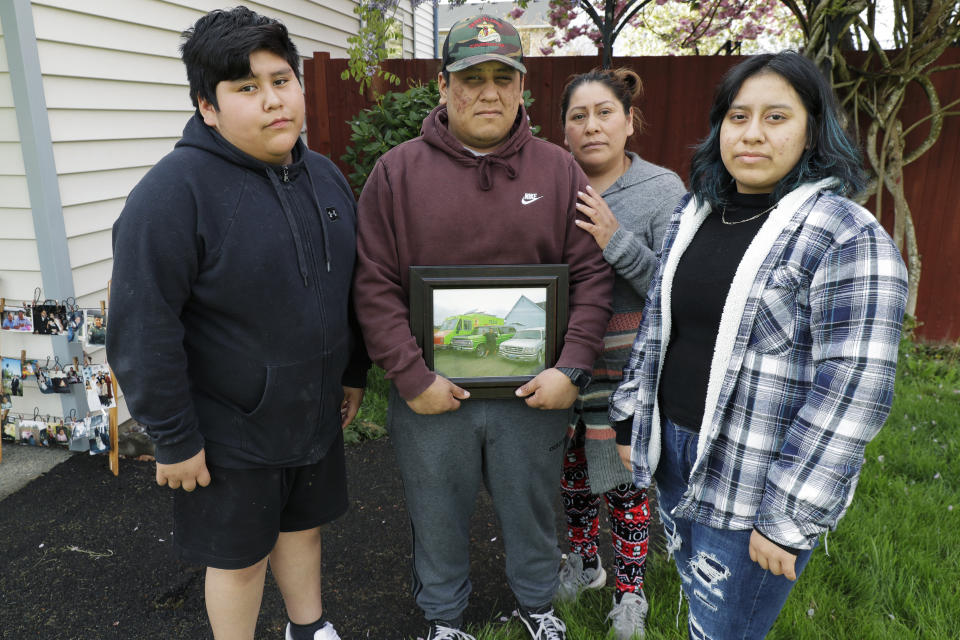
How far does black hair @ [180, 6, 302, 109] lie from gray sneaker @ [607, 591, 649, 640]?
2237 mm

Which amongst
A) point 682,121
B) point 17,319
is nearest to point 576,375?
point 17,319

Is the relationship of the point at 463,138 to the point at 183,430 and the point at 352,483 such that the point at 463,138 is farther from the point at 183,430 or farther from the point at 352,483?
the point at 352,483

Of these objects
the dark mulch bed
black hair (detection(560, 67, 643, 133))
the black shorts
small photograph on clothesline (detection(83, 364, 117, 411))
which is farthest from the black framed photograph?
small photograph on clothesline (detection(83, 364, 117, 411))

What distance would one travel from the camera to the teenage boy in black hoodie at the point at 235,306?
5.49 ft

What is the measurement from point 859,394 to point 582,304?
2.95 feet

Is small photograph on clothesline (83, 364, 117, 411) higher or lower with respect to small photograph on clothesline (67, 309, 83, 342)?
→ lower

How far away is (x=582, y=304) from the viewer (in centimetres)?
208

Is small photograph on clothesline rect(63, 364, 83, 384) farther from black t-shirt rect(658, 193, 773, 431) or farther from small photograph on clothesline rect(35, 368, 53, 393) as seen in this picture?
black t-shirt rect(658, 193, 773, 431)

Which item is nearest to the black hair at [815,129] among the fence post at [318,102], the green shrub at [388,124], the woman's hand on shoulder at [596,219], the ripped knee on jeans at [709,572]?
the woman's hand on shoulder at [596,219]

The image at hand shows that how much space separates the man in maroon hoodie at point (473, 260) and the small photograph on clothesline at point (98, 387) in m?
2.38

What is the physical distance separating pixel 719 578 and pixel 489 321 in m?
0.96

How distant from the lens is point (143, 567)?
9.44 ft

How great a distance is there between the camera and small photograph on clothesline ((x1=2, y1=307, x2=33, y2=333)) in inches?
145

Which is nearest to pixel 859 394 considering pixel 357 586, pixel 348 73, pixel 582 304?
pixel 582 304
